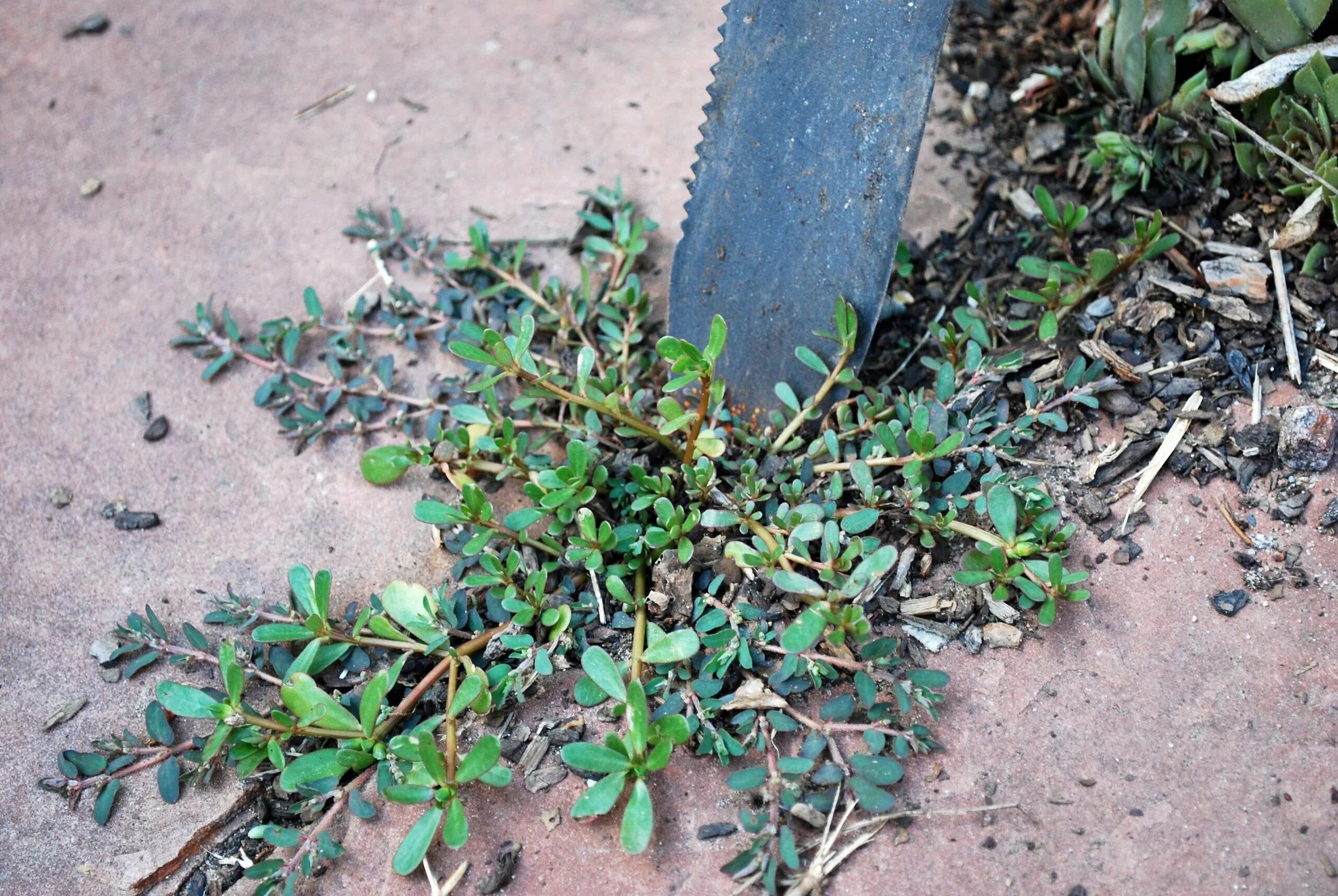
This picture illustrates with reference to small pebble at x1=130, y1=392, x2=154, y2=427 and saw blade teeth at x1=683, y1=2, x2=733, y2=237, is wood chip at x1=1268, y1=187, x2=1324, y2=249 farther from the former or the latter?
small pebble at x1=130, y1=392, x2=154, y2=427

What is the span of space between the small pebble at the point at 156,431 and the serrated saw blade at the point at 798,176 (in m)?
1.19

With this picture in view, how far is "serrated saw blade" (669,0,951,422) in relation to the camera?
198cm

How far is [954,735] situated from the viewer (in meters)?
1.73

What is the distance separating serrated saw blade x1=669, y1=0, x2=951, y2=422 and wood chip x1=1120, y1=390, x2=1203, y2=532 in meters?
0.59

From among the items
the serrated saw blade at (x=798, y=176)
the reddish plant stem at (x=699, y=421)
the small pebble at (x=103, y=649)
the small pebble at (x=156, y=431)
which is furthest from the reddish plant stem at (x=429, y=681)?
the small pebble at (x=156, y=431)

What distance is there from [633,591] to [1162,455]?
1051 millimetres

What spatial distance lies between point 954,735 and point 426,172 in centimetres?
197

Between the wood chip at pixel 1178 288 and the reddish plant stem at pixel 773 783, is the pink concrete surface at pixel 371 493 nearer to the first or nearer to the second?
the reddish plant stem at pixel 773 783

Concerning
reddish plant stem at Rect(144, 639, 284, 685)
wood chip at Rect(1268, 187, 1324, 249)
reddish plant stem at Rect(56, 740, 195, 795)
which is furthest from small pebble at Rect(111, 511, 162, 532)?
wood chip at Rect(1268, 187, 1324, 249)

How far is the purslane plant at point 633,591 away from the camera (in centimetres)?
169

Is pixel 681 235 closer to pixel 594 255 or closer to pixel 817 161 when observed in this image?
pixel 594 255

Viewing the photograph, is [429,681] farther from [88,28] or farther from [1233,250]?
[88,28]

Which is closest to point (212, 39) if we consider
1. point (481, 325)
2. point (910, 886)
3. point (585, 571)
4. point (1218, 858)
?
point (481, 325)

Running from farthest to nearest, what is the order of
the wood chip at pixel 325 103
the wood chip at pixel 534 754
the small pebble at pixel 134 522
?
the wood chip at pixel 325 103 < the small pebble at pixel 134 522 < the wood chip at pixel 534 754
